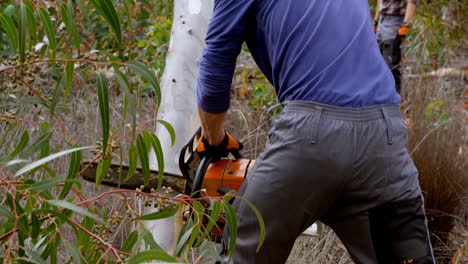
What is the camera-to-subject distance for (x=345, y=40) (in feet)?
10.4

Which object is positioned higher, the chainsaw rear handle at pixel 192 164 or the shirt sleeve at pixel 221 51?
the shirt sleeve at pixel 221 51

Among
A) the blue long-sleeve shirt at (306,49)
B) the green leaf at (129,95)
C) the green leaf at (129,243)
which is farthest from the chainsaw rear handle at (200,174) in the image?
the green leaf at (129,95)

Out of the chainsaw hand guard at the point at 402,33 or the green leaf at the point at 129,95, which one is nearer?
the green leaf at the point at 129,95

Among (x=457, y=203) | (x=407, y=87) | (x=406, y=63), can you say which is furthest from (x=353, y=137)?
(x=406, y=63)

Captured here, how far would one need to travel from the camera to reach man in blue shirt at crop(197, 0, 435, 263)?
3.06 m

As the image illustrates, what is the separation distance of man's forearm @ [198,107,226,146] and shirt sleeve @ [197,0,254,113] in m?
0.03

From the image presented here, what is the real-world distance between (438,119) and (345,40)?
3659 millimetres

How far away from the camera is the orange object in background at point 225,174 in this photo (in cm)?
346

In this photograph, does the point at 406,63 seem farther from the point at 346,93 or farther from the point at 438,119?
the point at 346,93

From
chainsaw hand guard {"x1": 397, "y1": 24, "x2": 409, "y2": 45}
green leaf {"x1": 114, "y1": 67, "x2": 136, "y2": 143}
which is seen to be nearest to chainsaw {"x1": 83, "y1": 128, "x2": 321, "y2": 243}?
green leaf {"x1": 114, "y1": 67, "x2": 136, "y2": 143}

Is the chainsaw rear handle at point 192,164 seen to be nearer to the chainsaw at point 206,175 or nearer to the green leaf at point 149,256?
the chainsaw at point 206,175

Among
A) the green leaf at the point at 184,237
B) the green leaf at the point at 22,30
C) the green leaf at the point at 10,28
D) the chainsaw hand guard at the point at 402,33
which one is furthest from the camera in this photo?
the chainsaw hand guard at the point at 402,33

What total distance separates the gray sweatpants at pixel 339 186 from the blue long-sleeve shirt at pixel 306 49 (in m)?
0.06

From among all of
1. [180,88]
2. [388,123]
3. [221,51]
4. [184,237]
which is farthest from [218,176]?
[184,237]
